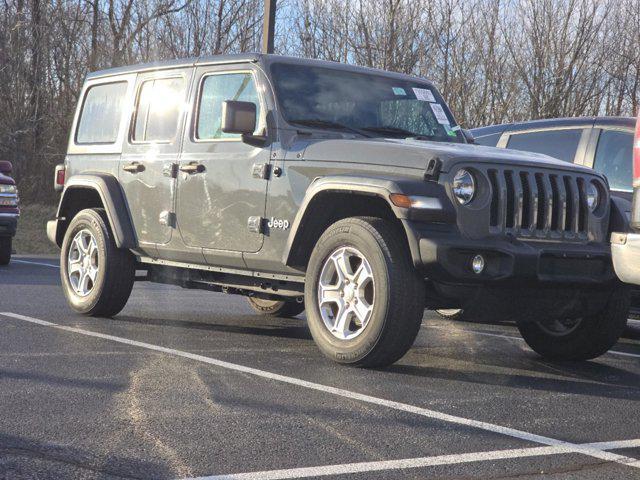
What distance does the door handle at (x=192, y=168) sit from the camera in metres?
7.54

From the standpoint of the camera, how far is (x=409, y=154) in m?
6.19

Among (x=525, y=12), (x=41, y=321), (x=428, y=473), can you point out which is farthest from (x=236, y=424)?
(x=525, y=12)

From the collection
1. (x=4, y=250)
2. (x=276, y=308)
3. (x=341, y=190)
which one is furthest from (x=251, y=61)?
(x=4, y=250)

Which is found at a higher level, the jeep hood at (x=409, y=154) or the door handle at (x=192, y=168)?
the jeep hood at (x=409, y=154)

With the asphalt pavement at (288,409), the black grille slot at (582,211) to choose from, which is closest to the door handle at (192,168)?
Answer: the asphalt pavement at (288,409)

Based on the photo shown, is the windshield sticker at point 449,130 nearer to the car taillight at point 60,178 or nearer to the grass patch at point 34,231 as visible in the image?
the car taillight at point 60,178

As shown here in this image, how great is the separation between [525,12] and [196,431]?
2347cm

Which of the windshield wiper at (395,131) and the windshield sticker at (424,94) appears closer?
the windshield wiper at (395,131)

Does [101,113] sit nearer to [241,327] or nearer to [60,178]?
[60,178]

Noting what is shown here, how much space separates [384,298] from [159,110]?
10.2 ft

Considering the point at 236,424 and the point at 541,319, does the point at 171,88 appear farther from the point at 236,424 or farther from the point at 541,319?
the point at 236,424

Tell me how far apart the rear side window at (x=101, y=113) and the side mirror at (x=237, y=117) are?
1929 millimetres

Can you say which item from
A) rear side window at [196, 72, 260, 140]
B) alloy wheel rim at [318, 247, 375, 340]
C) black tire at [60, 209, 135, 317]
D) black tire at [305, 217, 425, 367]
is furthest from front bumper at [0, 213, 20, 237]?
black tire at [305, 217, 425, 367]

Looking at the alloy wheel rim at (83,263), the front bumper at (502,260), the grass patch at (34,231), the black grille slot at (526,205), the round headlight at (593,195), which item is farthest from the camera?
the grass patch at (34,231)
